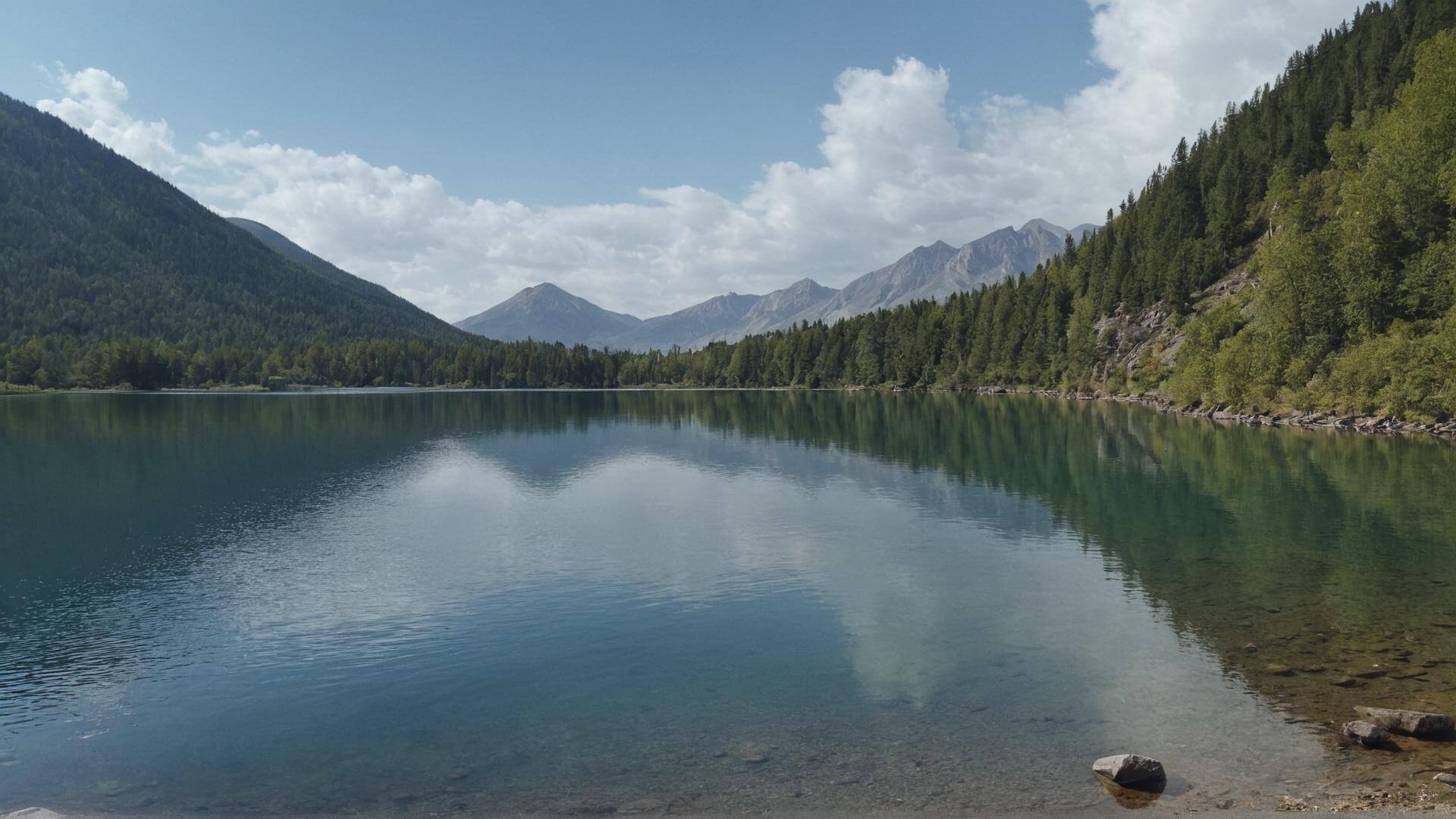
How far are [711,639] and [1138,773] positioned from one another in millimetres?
12556

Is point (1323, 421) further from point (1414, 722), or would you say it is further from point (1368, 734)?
point (1368, 734)

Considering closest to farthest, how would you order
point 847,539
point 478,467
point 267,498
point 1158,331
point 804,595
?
1. point 804,595
2. point 847,539
3. point 267,498
4. point 478,467
5. point 1158,331

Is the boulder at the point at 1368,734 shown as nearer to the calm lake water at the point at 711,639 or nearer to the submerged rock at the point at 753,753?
the calm lake water at the point at 711,639

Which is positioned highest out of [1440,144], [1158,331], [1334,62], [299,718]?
[1334,62]

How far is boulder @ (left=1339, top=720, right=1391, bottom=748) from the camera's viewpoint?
15.4m

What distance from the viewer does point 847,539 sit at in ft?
125

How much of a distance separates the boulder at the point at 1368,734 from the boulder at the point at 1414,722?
341 millimetres

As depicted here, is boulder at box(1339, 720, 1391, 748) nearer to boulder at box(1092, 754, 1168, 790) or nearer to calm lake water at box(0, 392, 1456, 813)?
calm lake water at box(0, 392, 1456, 813)

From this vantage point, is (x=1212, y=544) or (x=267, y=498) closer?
(x=1212, y=544)

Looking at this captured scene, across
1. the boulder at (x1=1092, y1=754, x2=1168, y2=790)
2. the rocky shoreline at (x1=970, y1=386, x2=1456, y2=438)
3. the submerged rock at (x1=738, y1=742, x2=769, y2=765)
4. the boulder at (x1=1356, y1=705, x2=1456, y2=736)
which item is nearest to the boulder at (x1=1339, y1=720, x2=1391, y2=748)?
the boulder at (x1=1356, y1=705, x2=1456, y2=736)

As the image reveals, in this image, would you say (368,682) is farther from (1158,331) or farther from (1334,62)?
(1334,62)

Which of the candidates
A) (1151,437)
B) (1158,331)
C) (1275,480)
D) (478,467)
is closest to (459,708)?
(478,467)

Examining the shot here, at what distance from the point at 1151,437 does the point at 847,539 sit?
6180 centimetres

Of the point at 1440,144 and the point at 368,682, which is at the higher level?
the point at 1440,144
